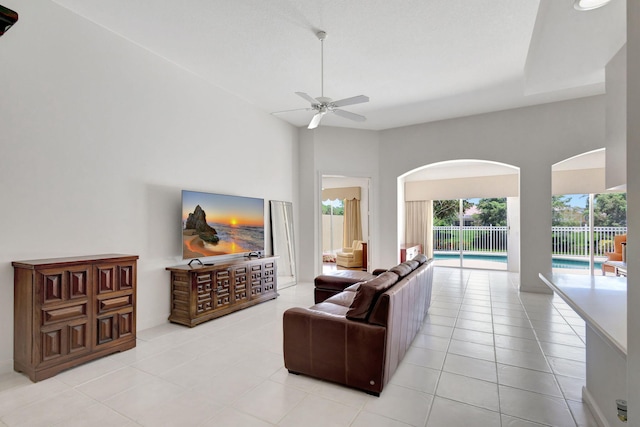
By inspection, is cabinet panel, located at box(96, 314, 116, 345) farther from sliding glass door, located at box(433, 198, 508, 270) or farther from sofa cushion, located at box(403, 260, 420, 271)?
sliding glass door, located at box(433, 198, 508, 270)

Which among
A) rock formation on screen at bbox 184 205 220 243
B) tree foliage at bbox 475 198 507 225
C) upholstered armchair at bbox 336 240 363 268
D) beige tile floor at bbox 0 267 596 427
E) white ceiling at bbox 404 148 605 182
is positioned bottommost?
beige tile floor at bbox 0 267 596 427

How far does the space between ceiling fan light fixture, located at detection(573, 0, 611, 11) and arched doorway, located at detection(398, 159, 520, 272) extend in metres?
5.85

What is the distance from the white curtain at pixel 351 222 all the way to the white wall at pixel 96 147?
594cm

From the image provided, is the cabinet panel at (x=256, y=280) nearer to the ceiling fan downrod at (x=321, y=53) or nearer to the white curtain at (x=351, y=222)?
the ceiling fan downrod at (x=321, y=53)

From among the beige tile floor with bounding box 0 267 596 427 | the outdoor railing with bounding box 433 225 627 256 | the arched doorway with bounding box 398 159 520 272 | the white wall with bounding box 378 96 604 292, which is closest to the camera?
the beige tile floor with bounding box 0 267 596 427

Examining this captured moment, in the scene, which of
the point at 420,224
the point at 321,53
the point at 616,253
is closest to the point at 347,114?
the point at 321,53

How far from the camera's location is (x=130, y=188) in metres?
3.57

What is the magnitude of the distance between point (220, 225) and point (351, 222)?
20.4ft

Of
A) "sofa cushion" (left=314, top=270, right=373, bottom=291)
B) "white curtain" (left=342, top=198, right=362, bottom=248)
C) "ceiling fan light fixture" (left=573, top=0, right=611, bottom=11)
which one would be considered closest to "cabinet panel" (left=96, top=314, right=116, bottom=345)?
"sofa cushion" (left=314, top=270, right=373, bottom=291)

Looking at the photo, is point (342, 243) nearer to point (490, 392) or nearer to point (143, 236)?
point (143, 236)

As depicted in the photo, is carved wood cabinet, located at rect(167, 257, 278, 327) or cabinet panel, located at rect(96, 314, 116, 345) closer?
cabinet panel, located at rect(96, 314, 116, 345)

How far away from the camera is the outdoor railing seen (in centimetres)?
702

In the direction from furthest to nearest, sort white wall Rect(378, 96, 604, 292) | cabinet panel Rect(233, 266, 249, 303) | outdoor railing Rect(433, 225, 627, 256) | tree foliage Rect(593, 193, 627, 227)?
outdoor railing Rect(433, 225, 627, 256) → tree foliage Rect(593, 193, 627, 227) → white wall Rect(378, 96, 604, 292) → cabinet panel Rect(233, 266, 249, 303)

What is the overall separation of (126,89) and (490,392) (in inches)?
183
